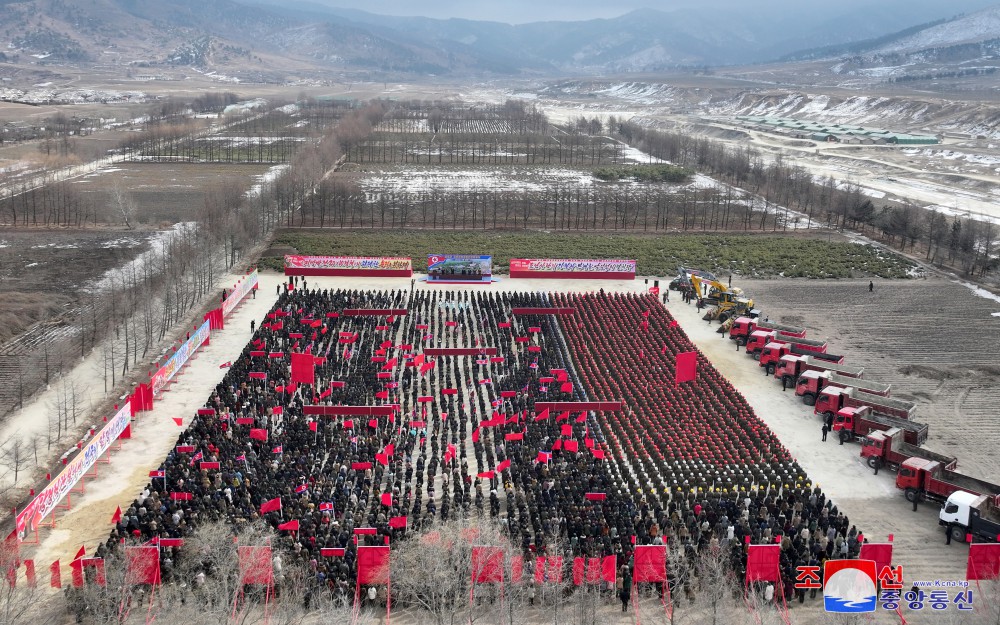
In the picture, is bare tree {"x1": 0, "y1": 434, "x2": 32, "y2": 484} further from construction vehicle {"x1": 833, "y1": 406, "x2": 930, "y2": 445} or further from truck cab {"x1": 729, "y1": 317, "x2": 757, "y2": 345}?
truck cab {"x1": 729, "y1": 317, "x2": 757, "y2": 345}

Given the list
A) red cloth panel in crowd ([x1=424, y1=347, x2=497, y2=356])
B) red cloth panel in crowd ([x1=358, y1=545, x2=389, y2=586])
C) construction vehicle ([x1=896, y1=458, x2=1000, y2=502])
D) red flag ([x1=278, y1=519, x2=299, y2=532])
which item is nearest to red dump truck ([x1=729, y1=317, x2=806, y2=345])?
red cloth panel in crowd ([x1=424, y1=347, x2=497, y2=356])

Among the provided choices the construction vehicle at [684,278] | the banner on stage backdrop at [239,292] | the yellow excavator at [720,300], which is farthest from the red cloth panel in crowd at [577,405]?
the banner on stage backdrop at [239,292]

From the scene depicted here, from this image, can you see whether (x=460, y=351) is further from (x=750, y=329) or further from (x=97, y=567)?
(x=97, y=567)

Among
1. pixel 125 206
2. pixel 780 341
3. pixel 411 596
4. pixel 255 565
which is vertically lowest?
pixel 411 596

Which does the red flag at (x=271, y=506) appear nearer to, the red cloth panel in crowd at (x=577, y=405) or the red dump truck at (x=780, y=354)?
the red cloth panel in crowd at (x=577, y=405)

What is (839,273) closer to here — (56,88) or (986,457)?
(986,457)

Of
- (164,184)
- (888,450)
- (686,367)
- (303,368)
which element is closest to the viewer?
(888,450)

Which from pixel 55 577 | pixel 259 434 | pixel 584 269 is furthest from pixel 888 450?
pixel 584 269
